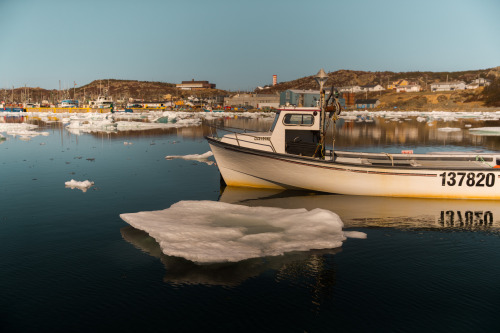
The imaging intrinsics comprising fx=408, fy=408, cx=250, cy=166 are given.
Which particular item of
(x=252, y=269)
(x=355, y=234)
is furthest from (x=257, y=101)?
(x=252, y=269)

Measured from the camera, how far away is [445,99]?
483 feet

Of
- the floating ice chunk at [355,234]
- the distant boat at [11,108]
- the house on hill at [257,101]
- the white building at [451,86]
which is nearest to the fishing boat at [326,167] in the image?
the floating ice chunk at [355,234]

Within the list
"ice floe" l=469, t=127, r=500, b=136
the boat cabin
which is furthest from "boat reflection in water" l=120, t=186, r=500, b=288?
"ice floe" l=469, t=127, r=500, b=136

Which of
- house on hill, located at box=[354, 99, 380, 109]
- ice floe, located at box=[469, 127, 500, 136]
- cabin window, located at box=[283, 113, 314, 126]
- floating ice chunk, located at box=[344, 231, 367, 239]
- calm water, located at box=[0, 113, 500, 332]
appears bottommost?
calm water, located at box=[0, 113, 500, 332]

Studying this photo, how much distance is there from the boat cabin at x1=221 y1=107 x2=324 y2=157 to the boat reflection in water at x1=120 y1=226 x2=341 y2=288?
7.37m

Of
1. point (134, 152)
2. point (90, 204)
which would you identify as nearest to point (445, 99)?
point (134, 152)

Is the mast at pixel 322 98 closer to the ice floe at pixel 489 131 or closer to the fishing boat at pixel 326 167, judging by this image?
the fishing boat at pixel 326 167

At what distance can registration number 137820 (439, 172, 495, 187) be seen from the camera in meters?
15.0

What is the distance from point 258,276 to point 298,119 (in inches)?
375

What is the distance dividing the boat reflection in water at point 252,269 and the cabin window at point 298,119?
7.82 m

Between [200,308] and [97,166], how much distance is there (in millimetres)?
17672

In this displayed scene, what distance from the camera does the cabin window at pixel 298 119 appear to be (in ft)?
55.2

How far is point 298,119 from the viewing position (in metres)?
16.9

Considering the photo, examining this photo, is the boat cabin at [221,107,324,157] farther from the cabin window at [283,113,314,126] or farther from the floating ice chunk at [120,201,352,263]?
the floating ice chunk at [120,201,352,263]
